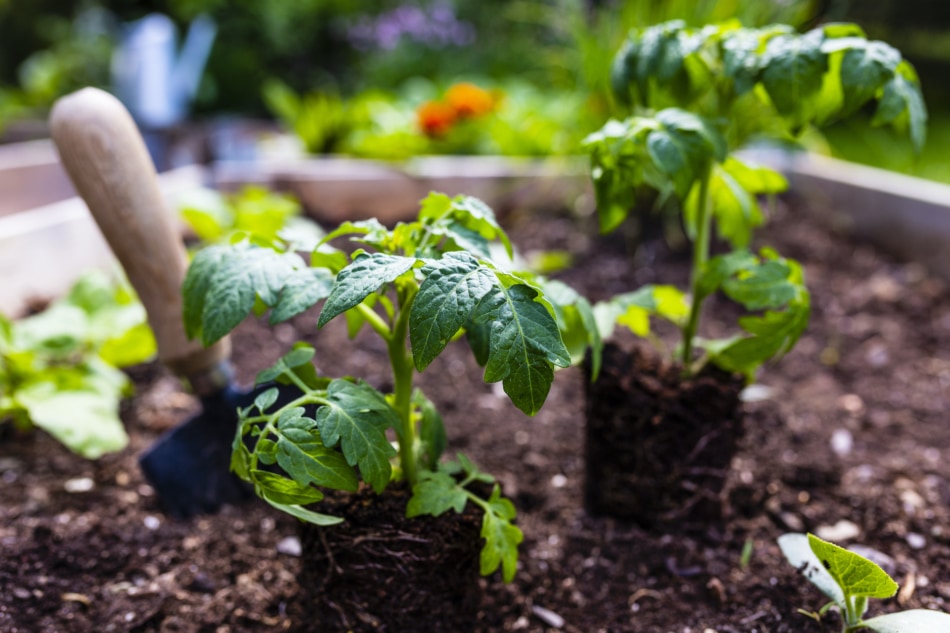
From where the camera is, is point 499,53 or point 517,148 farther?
point 499,53

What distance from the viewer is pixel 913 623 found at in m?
0.89

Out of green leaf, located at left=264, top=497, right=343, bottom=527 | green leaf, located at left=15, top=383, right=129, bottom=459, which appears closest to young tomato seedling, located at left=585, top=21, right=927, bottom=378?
green leaf, located at left=264, top=497, right=343, bottom=527

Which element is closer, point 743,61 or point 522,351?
point 522,351

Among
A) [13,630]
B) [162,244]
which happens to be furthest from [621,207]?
[13,630]

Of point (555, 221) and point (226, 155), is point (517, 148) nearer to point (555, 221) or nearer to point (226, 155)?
point (555, 221)

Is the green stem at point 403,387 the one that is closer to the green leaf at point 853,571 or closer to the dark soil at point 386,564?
the dark soil at point 386,564

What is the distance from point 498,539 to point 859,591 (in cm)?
47

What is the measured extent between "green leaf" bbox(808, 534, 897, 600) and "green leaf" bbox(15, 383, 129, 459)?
1.18 m

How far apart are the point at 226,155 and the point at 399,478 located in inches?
92.0

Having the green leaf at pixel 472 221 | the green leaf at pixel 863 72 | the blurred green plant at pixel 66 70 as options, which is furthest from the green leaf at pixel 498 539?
the blurred green plant at pixel 66 70

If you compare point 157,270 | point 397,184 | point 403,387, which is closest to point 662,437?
point 403,387

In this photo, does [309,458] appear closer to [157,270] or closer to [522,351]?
[522,351]

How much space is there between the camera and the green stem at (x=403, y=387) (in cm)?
93

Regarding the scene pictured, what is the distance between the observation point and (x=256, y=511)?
4.27ft
